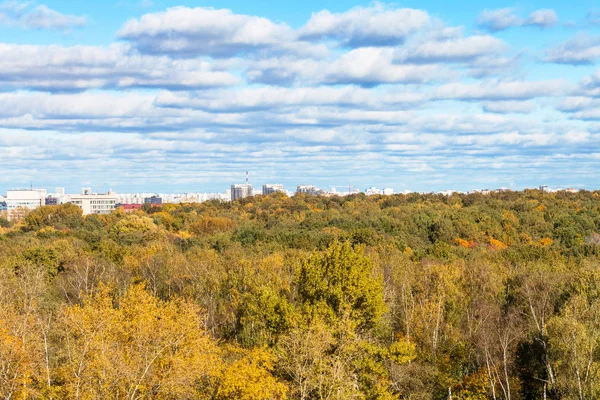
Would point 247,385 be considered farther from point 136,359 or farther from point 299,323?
point 299,323

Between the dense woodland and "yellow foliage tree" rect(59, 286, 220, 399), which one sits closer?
"yellow foliage tree" rect(59, 286, 220, 399)

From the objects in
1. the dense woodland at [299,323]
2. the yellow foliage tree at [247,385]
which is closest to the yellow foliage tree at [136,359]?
the dense woodland at [299,323]

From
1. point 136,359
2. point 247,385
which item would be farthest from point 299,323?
point 136,359

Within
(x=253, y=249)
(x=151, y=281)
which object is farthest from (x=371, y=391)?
(x=253, y=249)

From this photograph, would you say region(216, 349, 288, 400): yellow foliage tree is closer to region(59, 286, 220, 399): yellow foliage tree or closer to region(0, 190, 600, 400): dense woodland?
region(0, 190, 600, 400): dense woodland

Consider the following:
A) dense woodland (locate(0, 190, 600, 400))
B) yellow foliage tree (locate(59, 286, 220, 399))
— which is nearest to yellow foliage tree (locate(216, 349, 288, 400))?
dense woodland (locate(0, 190, 600, 400))

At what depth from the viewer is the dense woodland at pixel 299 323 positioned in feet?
86.7

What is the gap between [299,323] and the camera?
3291 cm

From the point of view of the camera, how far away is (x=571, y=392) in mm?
30797

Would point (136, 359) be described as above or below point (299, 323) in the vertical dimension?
below

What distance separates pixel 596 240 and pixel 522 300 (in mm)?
49586

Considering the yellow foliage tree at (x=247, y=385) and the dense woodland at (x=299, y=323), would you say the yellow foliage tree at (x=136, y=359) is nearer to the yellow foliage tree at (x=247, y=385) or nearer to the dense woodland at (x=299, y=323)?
the dense woodland at (x=299, y=323)

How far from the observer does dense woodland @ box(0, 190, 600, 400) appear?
26.4m

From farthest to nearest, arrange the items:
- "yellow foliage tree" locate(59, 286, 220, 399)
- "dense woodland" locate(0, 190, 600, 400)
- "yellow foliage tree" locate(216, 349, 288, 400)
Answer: "dense woodland" locate(0, 190, 600, 400) → "yellow foliage tree" locate(216, 349, 288, 400) → "yellow foliage tree" locate(59, 286, 220, 399)
